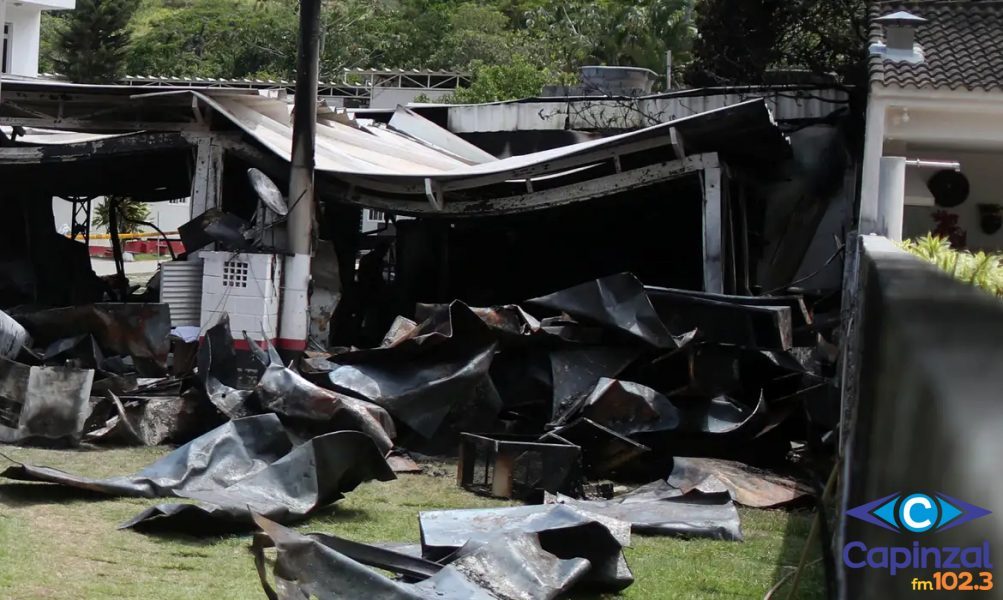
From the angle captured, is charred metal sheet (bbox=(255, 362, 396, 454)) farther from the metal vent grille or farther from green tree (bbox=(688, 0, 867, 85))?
green tree (bbox=(688, 0, 867, 85))

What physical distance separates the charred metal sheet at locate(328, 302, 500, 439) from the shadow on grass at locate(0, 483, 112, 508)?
261 centimetres

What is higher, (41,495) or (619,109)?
(619,109)

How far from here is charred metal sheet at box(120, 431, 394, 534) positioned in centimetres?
683

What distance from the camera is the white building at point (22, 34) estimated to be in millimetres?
40656

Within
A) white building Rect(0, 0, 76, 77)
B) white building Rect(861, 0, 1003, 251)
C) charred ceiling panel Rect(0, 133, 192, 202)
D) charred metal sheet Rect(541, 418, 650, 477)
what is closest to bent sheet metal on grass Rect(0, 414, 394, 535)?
charred metal sheet Rect(541, 418, 650, 477)

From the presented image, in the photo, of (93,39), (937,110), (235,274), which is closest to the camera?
(235,274)

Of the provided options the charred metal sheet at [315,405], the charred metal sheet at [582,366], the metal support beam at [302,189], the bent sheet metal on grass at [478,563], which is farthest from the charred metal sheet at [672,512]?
the metal support beam at [302,189]

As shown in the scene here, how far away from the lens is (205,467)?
296 inches

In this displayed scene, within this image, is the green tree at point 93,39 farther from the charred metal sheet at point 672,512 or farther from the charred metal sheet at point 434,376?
the charred metal sheet at point 672,512

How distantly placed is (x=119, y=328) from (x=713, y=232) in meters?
5.87

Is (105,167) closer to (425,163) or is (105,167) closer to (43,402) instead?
(425,163)

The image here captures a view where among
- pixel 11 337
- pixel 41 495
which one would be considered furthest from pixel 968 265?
pixel 11 337

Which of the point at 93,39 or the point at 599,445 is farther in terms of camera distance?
the point at 93,39

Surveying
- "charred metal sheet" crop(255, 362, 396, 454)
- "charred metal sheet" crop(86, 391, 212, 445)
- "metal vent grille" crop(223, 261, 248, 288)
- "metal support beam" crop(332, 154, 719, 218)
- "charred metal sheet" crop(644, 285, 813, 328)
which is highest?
"metal support beam" crop(332, 154, 719, 218)
